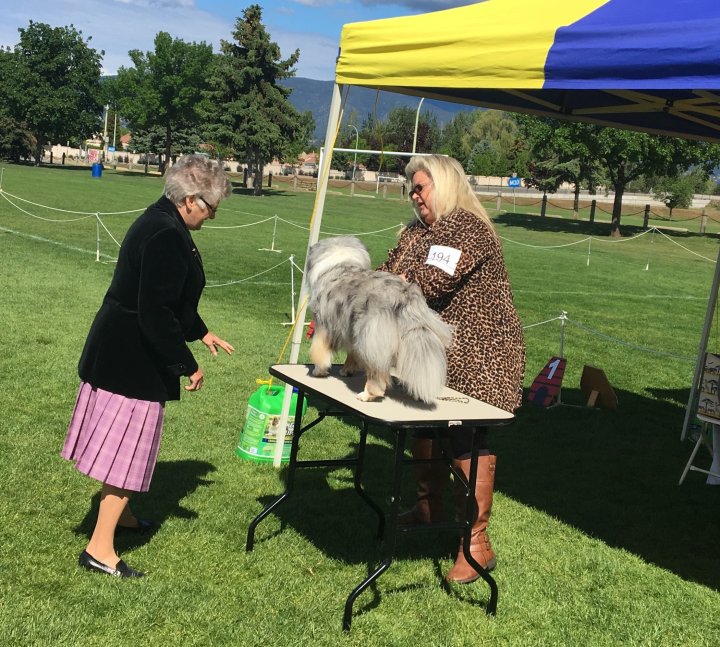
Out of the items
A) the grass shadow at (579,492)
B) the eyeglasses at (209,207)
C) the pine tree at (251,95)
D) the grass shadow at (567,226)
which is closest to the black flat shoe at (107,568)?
the grass shadow at (579,492)

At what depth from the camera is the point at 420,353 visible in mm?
3582

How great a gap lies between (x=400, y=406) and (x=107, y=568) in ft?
5.32

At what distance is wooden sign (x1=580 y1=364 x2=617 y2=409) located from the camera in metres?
8.09

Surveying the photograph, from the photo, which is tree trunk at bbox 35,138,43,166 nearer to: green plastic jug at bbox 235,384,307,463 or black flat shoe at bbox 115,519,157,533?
green plastic jug at bbox 235,384,307,463

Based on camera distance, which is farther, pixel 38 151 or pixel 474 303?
pixel 38 151

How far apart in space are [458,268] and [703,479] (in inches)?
137

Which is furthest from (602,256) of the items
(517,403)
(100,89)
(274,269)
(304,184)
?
(100,89)

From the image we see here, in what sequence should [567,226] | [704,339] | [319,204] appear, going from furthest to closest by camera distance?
[567,226] < [704,339] < [319,204]

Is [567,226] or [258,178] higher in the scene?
[258,178]

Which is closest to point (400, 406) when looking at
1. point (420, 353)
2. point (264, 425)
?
point (420, 353)

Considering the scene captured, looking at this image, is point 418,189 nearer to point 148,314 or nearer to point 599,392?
Result: point 148,314

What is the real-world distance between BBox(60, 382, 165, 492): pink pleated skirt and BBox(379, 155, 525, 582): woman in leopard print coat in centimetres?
147

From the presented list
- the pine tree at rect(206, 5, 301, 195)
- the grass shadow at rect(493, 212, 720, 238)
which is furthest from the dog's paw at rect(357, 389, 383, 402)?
the pine tree at rect(206, 5, 301, 195)

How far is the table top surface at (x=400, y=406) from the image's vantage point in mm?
3543
